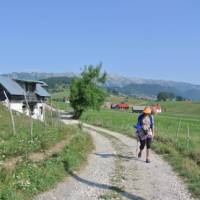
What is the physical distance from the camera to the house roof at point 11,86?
72.8m

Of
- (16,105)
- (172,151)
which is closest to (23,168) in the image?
(172,151)

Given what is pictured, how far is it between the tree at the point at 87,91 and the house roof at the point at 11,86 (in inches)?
494

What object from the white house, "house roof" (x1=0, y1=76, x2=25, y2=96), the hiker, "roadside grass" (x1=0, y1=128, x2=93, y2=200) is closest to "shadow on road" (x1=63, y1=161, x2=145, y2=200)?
"roadside grass" (x1=0, y1=128, x2=93, y2=200)

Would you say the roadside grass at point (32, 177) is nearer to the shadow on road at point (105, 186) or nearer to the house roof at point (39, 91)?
the shadow on road at point (105, 186)

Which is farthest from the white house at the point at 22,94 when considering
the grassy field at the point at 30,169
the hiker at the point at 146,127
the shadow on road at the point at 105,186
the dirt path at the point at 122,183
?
the shadow on road at the point at 105,186

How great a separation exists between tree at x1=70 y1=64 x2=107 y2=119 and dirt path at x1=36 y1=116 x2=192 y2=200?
68.8m

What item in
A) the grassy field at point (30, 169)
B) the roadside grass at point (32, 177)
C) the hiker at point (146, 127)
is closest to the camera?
the roadside grass at point (32, 177)

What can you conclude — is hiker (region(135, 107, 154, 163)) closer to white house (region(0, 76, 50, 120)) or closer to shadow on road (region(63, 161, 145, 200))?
shadow on road (region(63, 161, 145, 200))

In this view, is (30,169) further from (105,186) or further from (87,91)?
(87,91)

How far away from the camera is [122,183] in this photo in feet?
42.9

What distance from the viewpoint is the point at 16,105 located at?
74.4 metres

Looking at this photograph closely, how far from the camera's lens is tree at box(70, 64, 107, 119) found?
86938 millimetres

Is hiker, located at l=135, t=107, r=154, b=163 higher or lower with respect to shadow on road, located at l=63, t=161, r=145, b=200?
higher

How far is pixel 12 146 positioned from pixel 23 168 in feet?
15.6
